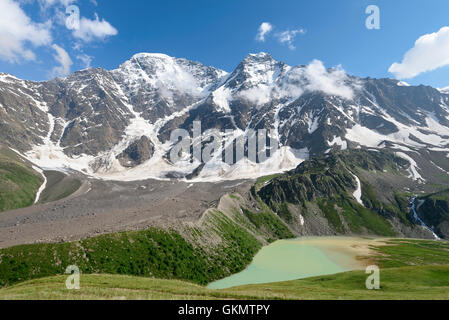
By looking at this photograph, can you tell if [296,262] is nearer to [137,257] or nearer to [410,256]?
[410,256]

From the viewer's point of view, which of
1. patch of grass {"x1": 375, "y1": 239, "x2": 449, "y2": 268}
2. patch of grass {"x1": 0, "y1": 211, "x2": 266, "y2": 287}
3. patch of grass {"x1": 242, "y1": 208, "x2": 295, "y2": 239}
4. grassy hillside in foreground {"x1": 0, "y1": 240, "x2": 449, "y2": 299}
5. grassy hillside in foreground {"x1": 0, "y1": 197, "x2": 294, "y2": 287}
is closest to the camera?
Answer: grassy hillside in foreground {"x1": 0, "y1": 240, "x2": 449, "y2": 299}

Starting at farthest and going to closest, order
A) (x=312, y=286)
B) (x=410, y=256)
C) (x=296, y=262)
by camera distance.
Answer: (x=410, y=256)
(x=296, y=262)
(x=312, y=286)

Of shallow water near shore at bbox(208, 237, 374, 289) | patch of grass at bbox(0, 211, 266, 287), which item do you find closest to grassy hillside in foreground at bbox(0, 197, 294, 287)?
patch of grass at bbox(0, 211, 266, 287)

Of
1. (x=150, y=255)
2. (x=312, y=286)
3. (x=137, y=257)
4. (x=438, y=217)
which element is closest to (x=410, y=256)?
(x=312, y=286)

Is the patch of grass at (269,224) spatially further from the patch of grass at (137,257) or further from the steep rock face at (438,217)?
the steep rock face at (438,217)

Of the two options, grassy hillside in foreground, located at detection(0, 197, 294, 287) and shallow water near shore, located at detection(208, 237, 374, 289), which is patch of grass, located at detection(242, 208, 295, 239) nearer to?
shallow water near shore, located at detection(208, 237, 374, 289)

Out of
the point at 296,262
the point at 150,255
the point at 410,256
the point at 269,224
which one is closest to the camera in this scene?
the point at 150,255
